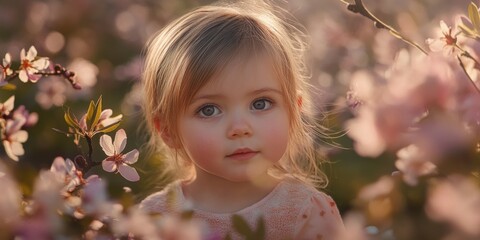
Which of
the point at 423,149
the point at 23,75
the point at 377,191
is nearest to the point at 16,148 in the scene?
the point at 23,75

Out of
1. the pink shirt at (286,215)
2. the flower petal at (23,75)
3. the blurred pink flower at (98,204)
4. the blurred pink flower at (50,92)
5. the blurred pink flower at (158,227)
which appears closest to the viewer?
the blurred pink flower at (158,227)

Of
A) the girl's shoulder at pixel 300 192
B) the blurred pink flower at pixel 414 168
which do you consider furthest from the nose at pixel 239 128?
the blurred pink flower at pixel 414 168

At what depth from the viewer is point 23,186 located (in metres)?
1.39

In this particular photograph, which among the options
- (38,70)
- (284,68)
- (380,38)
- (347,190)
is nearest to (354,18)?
(380,38)

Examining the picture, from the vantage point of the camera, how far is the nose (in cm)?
187

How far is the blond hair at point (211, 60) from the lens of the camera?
1.95 metres

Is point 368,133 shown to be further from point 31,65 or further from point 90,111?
point 31,65

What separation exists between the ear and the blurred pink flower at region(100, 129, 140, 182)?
37cm

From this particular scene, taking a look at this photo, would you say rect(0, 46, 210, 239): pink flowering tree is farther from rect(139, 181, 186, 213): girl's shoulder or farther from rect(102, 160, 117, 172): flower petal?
rect(139, 181, 186, 213): girl's shoulder

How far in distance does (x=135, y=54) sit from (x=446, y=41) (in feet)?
13.4

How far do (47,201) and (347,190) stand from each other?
195 centimetres

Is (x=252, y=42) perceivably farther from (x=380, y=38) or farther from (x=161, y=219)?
(x=380, y=38)

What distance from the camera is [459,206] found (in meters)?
0.96

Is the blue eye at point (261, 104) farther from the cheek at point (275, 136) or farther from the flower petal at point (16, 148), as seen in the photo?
the flower petal at point (16, 148)
